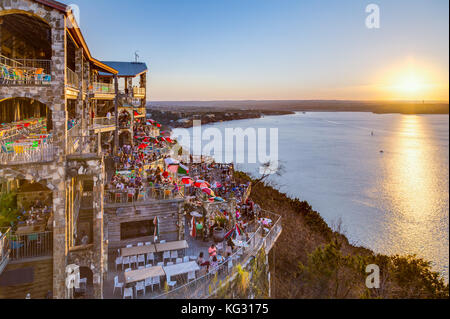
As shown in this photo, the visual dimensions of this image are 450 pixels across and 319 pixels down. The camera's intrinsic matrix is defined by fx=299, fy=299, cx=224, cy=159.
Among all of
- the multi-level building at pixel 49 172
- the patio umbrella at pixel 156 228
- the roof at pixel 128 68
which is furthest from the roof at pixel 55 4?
the roof at pixel 128 68

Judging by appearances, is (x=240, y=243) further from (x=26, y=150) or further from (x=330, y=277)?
(x=26, y=150)

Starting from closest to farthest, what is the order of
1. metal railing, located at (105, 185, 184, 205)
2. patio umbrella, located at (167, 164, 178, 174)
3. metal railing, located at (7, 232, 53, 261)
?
metal railing, located at (7, 232, 53, 261) < metal railing, located at (105, 185, 184, 205) < patio umbrella, located at (167, 164, 178, 174)

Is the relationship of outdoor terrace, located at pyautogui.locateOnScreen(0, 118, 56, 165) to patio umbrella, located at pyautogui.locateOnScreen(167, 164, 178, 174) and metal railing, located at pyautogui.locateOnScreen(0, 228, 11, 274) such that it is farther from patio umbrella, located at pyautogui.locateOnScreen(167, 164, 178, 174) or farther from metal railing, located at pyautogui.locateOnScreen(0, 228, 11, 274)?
patio umbrella, located at pyautogui.locateOnScreen(167, 164, 178, 174)

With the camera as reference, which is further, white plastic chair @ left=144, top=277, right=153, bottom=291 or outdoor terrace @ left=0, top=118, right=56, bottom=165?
white plastic chair @ left=144, top=277, right=153, bottom=291

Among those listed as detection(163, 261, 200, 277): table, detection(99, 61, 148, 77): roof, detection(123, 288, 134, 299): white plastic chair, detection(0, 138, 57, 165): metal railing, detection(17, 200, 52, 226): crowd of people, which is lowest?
detection(123, 288, 134, 299): white plastic chair

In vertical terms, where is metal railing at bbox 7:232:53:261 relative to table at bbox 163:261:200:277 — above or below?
above

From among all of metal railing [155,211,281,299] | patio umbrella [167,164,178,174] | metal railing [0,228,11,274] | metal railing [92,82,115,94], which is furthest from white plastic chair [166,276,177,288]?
metal railing [92,82,115,94]
